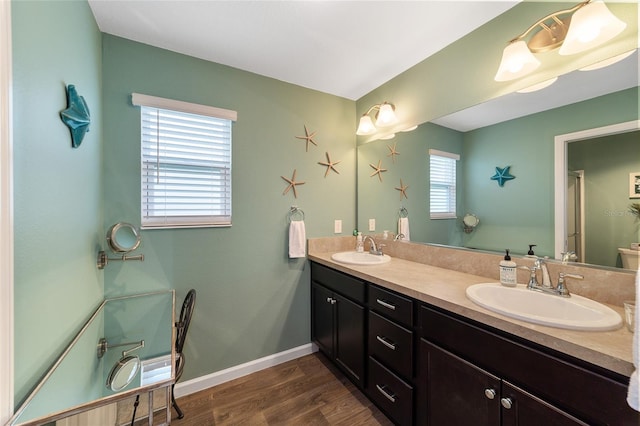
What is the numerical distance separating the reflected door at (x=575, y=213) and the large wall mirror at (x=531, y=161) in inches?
0.8

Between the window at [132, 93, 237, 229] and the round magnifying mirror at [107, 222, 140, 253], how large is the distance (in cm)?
13

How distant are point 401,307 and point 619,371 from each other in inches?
31.2

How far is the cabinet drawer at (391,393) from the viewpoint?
1.34m

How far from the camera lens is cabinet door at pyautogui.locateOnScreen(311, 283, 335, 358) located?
6.62 feet

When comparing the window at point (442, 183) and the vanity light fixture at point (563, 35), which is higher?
the vanity light fixture at point (563, 35)

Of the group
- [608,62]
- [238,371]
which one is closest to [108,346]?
[238,371]

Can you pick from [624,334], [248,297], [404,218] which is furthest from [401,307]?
[248,297]

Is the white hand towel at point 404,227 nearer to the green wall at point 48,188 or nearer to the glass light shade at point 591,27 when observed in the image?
the glass light shade at point 591,27

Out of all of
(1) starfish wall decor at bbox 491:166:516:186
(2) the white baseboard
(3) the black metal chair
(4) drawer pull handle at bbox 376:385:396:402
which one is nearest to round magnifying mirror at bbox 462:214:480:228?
(1) starfish wall decor at bbox 491:166:516:186

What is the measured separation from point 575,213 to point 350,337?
150 cm

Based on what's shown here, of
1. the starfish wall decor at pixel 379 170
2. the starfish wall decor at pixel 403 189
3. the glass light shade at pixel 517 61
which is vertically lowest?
the starfish wall decor at pixel 403 189

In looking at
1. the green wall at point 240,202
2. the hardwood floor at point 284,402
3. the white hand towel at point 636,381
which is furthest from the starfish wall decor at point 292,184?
the white hand towel at point 636,381

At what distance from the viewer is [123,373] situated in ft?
3.59

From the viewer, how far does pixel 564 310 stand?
1084 mm
